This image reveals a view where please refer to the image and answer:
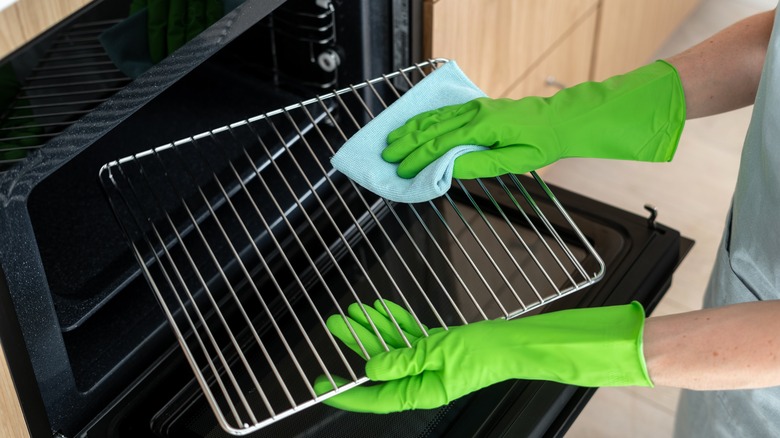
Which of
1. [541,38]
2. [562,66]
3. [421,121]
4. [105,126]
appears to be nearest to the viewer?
[105,126]

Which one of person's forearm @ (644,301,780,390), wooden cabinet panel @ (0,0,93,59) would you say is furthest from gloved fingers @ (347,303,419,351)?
wooden cabinet panel @ (0,0,93,59)

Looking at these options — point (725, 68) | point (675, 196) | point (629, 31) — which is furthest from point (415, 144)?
point (675, 196)

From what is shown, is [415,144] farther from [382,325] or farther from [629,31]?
[629,31]

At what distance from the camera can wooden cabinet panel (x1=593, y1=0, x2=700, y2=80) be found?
2021mm

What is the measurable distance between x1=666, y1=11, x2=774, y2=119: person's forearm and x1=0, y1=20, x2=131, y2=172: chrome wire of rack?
2.38ft

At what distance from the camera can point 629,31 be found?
2156mm

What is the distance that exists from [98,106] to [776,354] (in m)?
0.67

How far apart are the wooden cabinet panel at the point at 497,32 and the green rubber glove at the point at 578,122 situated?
0.22 m

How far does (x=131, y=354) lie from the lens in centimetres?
106

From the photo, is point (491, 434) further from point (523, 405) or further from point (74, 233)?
point (74, 233)

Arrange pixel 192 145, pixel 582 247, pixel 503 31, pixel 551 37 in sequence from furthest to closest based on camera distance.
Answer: pixel 551 37
pixel 503 31
pixel 192 145
pixel 582 247

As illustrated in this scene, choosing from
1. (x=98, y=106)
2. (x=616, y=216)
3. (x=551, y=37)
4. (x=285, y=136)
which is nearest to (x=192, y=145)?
(x=285, y=136)

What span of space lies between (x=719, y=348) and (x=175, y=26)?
614mm

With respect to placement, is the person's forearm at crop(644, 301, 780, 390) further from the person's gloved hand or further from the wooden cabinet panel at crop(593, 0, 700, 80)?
the wooden cabinet panel at crop(593, 0, 700, 80)
